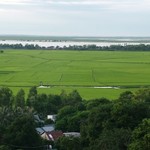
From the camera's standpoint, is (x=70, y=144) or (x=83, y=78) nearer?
(x=70, y=144)

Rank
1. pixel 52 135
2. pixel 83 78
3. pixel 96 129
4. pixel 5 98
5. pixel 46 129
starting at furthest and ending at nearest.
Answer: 1. pixel 83 78
2. pixel 5 98
3. pixel 46 129
4. pixel 52 135
5. pixel 96 129

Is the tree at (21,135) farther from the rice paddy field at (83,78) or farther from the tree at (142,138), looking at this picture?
the rice paddy field at (83,78)

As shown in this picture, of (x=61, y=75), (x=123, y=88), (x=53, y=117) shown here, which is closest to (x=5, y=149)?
(x=53, y=117)

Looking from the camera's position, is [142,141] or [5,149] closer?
[142,141]

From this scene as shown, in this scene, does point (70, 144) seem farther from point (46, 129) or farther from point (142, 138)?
point (46, 129)

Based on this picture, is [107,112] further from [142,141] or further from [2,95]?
[2,95]

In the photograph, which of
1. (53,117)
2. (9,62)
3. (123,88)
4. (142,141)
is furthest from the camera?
(9,62)

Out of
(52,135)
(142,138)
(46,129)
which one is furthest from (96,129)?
(46,129)

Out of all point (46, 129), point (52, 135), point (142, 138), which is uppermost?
point (142, 138)

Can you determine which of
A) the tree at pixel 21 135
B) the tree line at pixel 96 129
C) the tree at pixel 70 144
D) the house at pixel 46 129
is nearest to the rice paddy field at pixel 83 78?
the house at pixel 46 129
